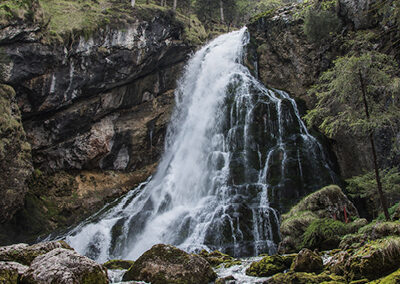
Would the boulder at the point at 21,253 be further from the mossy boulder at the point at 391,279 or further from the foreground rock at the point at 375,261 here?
the mossy boulder at the point at 391,279

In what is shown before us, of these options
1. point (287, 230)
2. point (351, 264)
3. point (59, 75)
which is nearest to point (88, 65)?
point (59, 75)

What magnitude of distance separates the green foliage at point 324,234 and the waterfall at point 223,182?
3.70 metres

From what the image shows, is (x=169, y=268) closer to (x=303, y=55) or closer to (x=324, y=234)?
(x=324, y=234)

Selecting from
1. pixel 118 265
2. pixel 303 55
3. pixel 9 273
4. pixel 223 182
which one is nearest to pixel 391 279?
pixel 9 273

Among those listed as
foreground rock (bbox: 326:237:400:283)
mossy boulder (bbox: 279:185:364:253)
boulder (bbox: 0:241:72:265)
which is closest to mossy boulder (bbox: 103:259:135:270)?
boulder (bbox: 0:241:72:265)

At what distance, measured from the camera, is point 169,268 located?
290 inches

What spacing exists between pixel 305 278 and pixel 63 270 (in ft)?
15.0

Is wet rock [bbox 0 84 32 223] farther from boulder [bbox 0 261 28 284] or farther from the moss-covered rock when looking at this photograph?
the moss-covered rock

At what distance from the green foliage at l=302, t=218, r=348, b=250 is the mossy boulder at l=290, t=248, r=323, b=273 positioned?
2986 mm

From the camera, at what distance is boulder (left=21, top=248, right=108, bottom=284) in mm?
5160

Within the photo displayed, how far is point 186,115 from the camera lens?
2445 centimetres

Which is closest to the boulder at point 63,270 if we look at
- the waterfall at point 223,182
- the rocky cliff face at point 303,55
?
the waterfall at point 223,182

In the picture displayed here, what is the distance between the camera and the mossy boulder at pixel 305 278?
547cm

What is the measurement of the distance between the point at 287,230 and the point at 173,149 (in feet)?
45.8
